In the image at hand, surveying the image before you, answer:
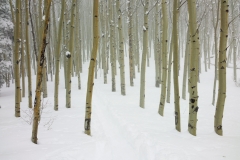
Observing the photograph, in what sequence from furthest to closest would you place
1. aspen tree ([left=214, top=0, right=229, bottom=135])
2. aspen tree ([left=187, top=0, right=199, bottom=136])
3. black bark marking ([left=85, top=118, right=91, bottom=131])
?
black bark marking ([left=85, top=118, right=91, bottom=131]) < aspen tree ([left=187, top=0, right=199, bottom=136]) < aspen tree ([left=214, top=0, right=229, bottom=135])

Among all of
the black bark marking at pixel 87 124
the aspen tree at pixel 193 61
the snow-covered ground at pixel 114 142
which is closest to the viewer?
the snow-covered ground at pixel 114 142

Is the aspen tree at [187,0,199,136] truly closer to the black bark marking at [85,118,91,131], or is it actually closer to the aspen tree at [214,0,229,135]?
the aspen tree at [214,0,229,135]

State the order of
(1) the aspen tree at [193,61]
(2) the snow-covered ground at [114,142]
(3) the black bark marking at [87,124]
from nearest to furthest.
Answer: (2) the snow-covered ground at [114,142]
(1) the aspen tree at [193,61]
(3) the black bark marking at [87,124]

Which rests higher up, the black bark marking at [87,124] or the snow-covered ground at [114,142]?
the black bark marking at [87,124]

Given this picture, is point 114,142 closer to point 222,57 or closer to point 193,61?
point 193,61

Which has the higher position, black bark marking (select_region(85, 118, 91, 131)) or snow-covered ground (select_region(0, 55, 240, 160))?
black bark marking (select_region(85, 118, 91, 131))

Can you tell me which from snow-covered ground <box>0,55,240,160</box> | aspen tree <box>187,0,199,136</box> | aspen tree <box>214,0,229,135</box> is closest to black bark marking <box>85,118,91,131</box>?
snow-covered ground <box>0,55,240,160</box>

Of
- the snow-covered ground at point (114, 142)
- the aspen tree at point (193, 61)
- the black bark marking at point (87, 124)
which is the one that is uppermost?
the aspen tree at point (193, 61)

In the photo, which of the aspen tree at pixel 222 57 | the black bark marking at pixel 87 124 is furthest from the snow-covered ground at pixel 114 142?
the aspen tree at pixel 222 57

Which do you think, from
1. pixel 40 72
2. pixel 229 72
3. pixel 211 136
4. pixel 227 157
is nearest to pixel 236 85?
pixel 229 72

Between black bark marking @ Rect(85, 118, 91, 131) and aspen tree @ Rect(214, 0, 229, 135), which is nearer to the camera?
aspen tree @ Rect(214, 0, 229, 135)

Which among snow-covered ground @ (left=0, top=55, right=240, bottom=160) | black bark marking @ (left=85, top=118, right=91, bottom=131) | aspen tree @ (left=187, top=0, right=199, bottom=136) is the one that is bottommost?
snow-covered ground @ (left=0, top=55, right=240, bottom=160)

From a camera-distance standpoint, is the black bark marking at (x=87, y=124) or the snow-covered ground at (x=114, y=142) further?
the black bark marking at (x=87, y=124)

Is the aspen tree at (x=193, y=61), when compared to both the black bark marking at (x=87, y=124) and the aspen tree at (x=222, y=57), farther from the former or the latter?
the black bark marking at (x=87, y=124)
